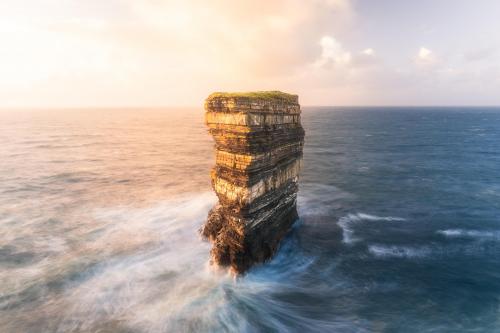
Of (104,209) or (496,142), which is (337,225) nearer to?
(104,209)

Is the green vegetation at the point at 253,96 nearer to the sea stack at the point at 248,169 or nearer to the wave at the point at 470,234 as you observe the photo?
the sea stack at the point at 248,169

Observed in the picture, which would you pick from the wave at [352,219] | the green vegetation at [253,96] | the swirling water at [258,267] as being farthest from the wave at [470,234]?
the green vegetation at [253,96]

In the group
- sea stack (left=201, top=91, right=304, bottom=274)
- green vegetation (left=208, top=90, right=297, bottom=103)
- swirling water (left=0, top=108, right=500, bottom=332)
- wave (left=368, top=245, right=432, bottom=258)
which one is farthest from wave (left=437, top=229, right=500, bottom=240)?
green vegetation (left=208, top=90, right=297, bottom=103)

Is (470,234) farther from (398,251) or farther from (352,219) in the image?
(352,219)

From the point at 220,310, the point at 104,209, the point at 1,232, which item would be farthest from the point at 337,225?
the point at 1,232

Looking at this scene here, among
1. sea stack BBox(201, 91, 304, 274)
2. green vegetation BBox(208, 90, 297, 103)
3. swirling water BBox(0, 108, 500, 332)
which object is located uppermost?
green vegetation BBox(208, 90, 297, 103)

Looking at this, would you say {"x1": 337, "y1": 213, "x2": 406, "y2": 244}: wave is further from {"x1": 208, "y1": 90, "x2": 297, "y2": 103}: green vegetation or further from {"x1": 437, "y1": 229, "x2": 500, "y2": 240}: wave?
{"x1": 208, "y1": 90, "x2": 297, "y2": 103}: green vegetation
